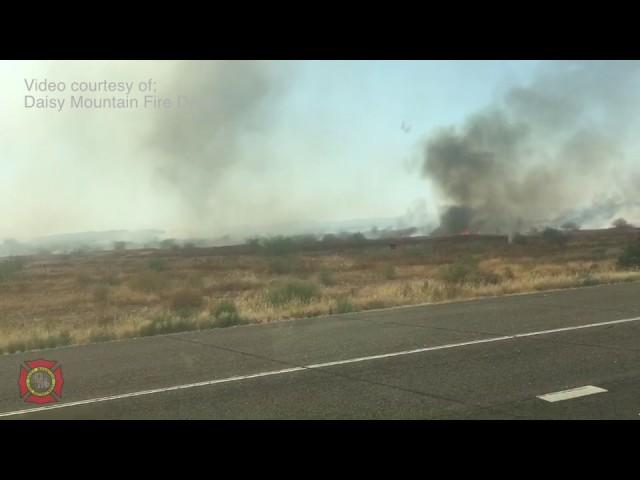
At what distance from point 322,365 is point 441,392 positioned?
1850mm

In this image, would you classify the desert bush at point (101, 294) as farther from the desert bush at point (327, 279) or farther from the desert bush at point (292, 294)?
the desert bush at point (292, 294)

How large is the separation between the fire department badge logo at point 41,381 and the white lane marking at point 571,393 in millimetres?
4635

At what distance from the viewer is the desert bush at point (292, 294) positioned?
15.8 m

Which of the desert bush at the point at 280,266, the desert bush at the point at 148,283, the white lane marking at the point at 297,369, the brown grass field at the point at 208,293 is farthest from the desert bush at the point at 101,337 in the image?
the desert bush at the point at 280,266

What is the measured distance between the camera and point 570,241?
2697 inches

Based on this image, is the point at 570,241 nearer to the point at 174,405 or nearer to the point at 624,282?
the point at 624,282

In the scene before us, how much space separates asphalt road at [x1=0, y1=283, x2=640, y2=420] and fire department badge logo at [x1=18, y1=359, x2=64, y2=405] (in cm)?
10

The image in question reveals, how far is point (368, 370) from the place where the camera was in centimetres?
687

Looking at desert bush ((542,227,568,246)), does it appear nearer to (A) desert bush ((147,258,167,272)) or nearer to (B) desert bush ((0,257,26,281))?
(A) desert bush ((147,258,167,272))

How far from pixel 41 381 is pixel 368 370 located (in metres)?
3.81

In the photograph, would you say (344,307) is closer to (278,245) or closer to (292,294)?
(292,294)

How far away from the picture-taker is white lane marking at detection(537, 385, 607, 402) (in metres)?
5.41

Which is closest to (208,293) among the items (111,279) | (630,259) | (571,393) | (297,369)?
(111,279)

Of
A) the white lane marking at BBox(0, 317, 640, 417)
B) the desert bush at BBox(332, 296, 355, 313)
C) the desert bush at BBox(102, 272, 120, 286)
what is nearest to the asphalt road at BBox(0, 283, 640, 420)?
the white lane marking at BBox(0, 317, 640, 417)
